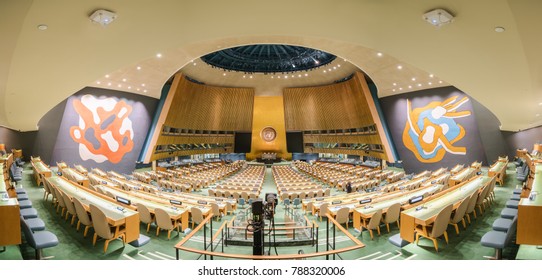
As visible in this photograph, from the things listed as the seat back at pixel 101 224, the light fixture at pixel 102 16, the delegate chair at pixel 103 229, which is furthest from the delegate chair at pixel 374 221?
the light fixture at pixel 102 16

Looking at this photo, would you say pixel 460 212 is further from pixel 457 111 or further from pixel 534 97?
pixel 457 111

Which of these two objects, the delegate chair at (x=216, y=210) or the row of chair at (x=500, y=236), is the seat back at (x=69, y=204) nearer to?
the delegate chair at (x=216, y=210)

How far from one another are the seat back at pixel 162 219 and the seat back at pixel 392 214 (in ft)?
15.8

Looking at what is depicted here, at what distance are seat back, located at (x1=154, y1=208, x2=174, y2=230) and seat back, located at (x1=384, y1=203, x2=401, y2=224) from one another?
15.8 feet

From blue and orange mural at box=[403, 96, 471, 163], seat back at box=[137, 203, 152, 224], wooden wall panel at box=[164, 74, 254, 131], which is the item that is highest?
wooden wall panel at box=[164, 74, 254, 131]

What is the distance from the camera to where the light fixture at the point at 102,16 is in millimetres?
2602

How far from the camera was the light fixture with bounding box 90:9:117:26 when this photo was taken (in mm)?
2602

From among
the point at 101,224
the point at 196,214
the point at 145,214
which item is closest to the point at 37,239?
the point at 101,224

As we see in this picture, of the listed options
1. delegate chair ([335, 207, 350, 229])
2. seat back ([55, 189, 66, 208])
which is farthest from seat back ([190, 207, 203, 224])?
delegate chair ([335, 207, 350, 229])

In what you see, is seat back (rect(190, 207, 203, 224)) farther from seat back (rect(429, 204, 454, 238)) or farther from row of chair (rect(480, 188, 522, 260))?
row of chair (rect(480, 188, 522, 260))

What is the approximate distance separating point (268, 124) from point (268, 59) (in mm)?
7619

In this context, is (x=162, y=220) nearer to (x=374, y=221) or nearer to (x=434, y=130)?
(x=374, y=221)
